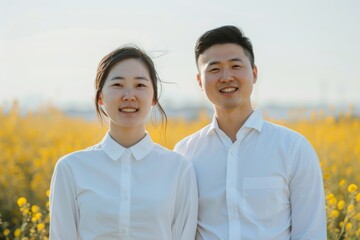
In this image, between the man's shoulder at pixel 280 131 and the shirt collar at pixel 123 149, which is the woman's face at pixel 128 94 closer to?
the shirt collar at pixel 123 149

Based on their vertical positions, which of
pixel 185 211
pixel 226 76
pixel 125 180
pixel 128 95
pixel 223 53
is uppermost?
pixel 223 53

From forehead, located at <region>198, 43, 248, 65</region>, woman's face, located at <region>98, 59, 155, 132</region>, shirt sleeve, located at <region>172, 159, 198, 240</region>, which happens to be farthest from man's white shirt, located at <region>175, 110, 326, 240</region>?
woman's face, located at <region>98, 59, 155, 132</region>

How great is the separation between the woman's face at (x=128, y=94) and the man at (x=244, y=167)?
373mm

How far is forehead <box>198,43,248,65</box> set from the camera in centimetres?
297

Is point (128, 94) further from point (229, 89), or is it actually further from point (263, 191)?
point (263, 191)

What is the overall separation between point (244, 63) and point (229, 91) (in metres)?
0.18

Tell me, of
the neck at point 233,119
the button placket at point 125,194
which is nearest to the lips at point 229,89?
the neck at point 233,119

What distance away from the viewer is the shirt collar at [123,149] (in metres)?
2.76

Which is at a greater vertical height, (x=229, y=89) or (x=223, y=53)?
(x=223, y=53)

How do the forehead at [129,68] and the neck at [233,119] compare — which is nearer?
the forehead at [129,68]

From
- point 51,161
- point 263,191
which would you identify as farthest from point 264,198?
point 51,161

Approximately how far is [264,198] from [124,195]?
2.31 ft

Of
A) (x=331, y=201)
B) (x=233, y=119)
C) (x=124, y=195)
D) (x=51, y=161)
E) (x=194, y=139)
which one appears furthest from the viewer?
(x=51, y=161)

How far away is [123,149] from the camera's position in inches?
109
